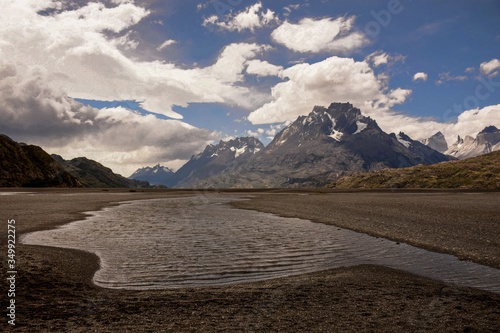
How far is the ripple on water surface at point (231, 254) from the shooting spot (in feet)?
46.2

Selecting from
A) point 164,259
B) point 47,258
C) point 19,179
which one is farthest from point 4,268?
point 19,179

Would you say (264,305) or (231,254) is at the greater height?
(264,305)

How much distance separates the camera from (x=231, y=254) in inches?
743

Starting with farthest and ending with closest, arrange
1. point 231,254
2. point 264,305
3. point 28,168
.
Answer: point 28,168 < point 231,254 < point 264,305

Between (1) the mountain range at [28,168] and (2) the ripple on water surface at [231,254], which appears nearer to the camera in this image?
(2) the ripple on water surface at [231,254]

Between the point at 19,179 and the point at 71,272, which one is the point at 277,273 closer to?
the point at 71,272

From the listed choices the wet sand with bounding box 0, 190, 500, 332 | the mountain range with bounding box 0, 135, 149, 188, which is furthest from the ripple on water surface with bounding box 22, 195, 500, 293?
the mountain range with bounding box 0, 135, 149, 188

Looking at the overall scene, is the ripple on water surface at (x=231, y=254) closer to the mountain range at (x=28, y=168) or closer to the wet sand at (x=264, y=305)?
the wet sand at (x=264, y=305)

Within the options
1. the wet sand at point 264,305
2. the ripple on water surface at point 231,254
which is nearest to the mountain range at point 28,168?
the ripple on water surface at point 231,254

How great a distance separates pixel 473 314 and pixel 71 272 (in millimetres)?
14199

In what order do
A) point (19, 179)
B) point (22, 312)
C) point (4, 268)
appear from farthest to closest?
point (19, 179)
point (4, 268)
point (22, 312)

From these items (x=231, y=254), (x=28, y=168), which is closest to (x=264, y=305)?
(x=231, y=254)

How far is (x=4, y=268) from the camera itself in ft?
46.6

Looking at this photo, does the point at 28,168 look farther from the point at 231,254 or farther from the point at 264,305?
the point at 264,305
